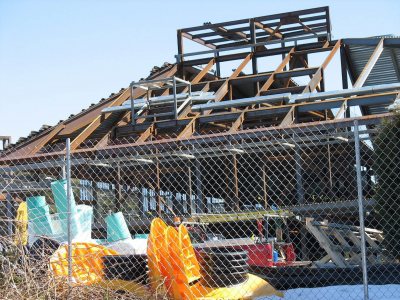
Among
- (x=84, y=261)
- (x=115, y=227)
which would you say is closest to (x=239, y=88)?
(x=115, y=227)

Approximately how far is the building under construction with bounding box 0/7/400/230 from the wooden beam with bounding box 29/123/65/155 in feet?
0.12

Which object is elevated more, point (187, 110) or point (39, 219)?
→ point (187, 110)

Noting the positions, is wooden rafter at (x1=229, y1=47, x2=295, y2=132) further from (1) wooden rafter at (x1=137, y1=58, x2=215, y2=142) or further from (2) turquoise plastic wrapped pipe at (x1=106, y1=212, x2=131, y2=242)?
(2) turquoise plastic wrapped pipe at (x1=106, y1=212, x2=131, y2=242)

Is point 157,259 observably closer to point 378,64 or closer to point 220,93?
point 220,93

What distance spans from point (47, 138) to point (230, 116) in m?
5.17

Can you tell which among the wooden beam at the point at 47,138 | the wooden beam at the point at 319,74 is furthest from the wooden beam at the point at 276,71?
the wooden beam at the point at 47,138

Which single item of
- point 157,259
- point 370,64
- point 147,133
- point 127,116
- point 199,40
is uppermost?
point 199,40

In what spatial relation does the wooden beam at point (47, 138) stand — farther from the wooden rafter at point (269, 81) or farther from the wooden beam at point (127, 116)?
the wooden rafter at point (269, 81)

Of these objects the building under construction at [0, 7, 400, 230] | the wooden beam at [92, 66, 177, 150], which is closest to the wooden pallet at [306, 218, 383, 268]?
the building under construction at [0, 7, 400, 230]

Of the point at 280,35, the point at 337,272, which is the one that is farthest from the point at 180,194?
the point at 337,272

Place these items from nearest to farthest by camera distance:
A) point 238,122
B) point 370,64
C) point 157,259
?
1. point 157,259
2. point 238,122
3. point 370,64

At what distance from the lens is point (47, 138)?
66.1 feet

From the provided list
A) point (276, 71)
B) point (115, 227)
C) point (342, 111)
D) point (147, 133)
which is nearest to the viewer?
point (115, 227)

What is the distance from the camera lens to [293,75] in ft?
68.1
